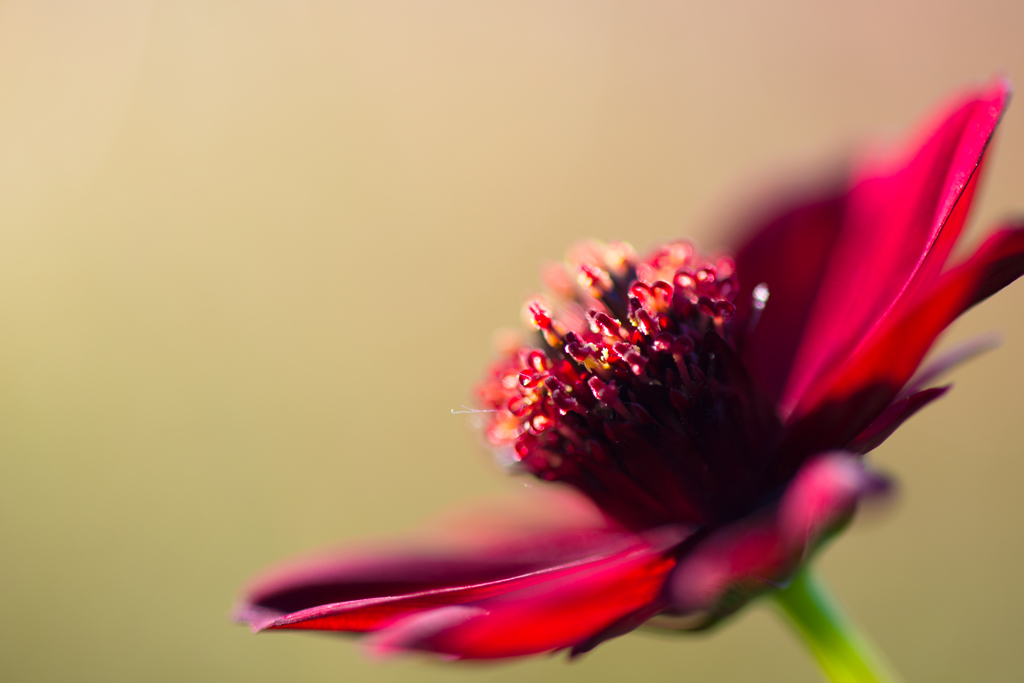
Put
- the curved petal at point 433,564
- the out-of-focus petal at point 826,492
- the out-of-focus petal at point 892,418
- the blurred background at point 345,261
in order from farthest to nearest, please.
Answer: the blurred background at point 345,261 → the curved petal at point 433,564 → the out-of-focus petal at point 892,418 → the out-of-focus petal at point 826,492

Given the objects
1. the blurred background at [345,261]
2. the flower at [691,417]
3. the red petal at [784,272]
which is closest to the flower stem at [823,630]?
the flower at [691,417]

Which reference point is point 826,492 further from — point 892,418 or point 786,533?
point 892,418

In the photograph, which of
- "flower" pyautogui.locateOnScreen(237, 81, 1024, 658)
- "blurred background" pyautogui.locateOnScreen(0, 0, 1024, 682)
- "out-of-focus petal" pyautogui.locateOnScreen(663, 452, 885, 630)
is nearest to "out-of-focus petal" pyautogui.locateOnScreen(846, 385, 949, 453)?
"flower" pyautogui.locateOnScreen(237, 81, 1024, 658)

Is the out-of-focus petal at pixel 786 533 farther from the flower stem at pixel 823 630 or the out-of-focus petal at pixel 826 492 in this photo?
the flower stem at pixel 823 630

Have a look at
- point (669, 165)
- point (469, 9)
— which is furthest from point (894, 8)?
point (469, 9)

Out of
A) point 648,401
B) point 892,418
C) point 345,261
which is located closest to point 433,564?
point 648,401

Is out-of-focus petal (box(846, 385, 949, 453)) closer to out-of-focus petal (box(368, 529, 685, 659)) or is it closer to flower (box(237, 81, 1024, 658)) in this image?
flower (box(237, 81, 1024, 658))

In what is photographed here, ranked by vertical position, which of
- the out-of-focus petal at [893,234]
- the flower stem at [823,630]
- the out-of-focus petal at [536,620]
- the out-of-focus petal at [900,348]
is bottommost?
the flower stem at [823,630]
